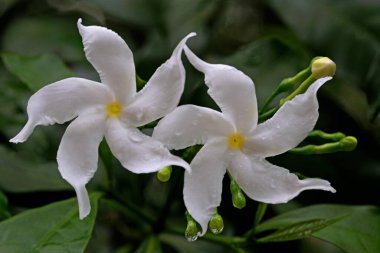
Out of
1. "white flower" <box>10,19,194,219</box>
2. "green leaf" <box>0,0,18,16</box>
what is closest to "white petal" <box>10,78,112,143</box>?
"white flower" <box>10,19,194,219</box>

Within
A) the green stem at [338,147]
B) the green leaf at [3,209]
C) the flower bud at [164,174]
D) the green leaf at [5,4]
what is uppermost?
the green stem at [338,147]

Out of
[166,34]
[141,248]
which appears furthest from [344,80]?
[141,248]

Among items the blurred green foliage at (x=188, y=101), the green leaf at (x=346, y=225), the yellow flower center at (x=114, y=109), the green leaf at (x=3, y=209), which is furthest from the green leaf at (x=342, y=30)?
the green leaf at (x=3, y=209)

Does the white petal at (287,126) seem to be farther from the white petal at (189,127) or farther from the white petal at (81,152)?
the white petal at (81,152)

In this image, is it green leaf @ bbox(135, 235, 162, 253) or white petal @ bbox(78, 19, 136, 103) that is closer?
white petal @ bbox(78, 19, 136, 103)

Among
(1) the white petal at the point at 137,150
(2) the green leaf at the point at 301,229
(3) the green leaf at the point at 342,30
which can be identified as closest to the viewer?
(1) the white petal at the point at 137,150

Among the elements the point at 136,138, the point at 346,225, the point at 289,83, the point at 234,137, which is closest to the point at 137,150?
the point at 136,138

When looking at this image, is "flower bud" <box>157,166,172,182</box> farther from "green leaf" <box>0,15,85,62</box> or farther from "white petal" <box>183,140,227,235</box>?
"green leaf" <box>0,15,85,62</box>

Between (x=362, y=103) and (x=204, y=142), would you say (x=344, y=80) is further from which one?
(x=204, y=142)
